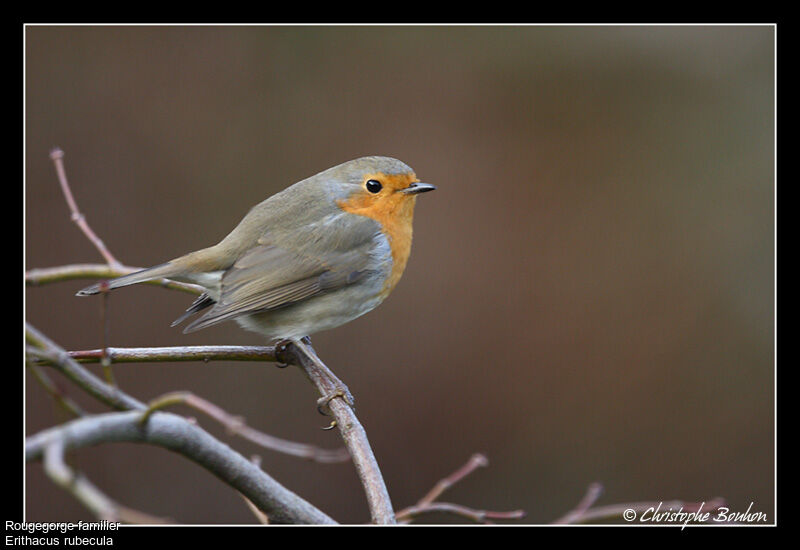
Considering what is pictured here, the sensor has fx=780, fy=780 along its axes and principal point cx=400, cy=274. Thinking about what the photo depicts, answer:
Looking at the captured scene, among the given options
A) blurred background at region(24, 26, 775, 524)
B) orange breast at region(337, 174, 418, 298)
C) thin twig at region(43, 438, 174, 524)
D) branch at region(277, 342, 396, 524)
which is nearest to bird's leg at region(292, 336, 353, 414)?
branch at region(277, 342, 396, 524)

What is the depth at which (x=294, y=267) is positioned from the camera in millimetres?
3539

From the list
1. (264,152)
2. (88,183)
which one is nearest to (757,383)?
(264,152)

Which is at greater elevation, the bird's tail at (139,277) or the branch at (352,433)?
the bird's tail at (139,277)

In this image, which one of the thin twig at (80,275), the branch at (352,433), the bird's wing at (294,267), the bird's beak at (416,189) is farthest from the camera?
the bird's beak at (416,189)

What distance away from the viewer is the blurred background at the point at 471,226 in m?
5.85

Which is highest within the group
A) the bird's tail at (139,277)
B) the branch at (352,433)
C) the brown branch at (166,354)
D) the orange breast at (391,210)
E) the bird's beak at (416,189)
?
the bird's beak at (416,189)

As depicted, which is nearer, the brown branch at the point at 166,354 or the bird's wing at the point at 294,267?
the brown branch at the point at 166,354

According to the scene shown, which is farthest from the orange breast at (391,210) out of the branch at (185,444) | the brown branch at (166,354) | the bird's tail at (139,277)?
the branch at (185,444)

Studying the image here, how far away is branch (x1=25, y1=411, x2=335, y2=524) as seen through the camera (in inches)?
59.4

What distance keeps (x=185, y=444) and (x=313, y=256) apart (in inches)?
71.6

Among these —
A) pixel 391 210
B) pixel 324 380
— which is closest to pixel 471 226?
pixel 391 210

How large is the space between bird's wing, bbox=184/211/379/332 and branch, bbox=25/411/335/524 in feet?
4.11

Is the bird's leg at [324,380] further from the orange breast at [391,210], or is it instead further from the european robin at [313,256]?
the orange breast at [391,210]

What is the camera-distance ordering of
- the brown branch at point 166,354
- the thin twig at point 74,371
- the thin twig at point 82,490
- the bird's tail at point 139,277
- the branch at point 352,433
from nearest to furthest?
the thin twig at point 82,490, the thin twig at point 74,371, the branch at point 352,433, the brown branch at point 166,354, the bird's tail at point 139,277
